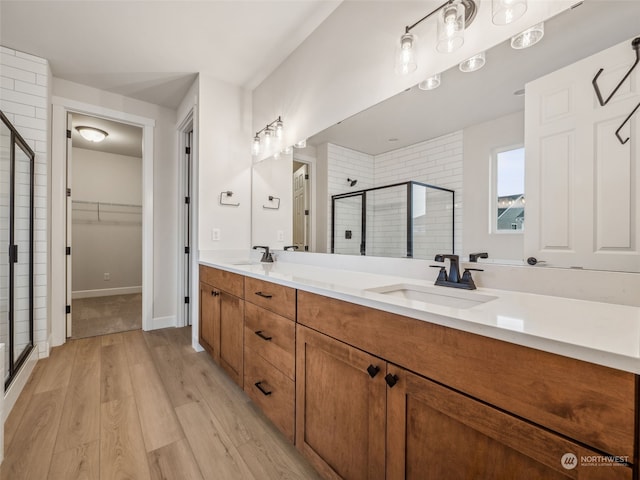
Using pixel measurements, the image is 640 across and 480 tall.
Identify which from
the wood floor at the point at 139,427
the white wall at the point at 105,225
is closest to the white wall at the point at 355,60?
the wood floor at the point at 139,427

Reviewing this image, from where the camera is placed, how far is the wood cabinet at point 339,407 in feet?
2.94

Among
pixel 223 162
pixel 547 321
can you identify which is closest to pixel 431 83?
pixel 547 321

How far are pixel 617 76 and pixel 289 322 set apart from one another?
139cm

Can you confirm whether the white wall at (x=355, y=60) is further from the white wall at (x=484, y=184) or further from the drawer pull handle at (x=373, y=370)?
the drawer pull handle at (x=373, y=370)

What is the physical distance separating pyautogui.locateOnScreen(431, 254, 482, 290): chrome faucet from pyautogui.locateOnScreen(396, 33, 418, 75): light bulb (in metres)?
0.90

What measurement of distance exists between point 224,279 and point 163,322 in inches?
72.3

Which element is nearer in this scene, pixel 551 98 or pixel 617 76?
pixel 617 76

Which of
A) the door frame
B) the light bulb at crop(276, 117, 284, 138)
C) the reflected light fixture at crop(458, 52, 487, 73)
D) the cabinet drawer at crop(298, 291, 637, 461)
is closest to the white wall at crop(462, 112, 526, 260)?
the reflected light fixture at crop(458, 52, 487, 73)

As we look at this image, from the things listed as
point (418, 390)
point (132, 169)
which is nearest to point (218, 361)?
point (418, 390)

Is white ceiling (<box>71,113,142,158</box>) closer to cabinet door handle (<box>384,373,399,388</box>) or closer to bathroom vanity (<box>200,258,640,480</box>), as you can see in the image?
bathroom vanity (<box>200,258,640,480</box>)

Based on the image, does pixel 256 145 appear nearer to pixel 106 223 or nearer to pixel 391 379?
pixel 391 379

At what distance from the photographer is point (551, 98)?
977 millimetres

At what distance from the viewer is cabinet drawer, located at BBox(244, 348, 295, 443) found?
1287 millimetres

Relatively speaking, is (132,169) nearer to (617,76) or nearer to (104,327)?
(104,327)
